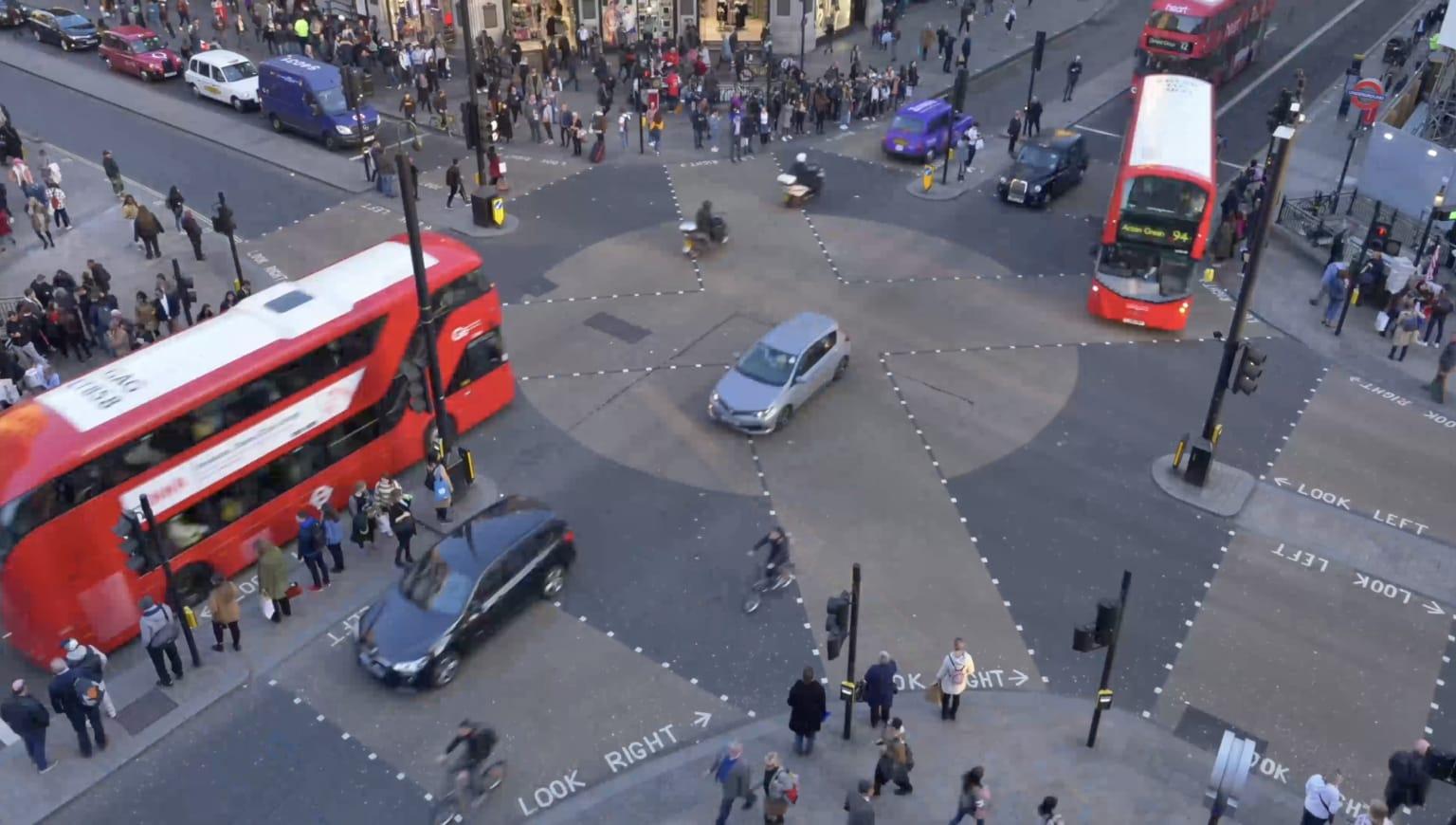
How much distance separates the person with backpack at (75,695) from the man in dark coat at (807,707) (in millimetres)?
8289

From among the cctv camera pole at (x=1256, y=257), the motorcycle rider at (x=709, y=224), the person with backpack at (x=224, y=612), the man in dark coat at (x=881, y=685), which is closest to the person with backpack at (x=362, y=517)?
the person with backpack at (x=224, y=612)

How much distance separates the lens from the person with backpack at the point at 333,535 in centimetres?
1620

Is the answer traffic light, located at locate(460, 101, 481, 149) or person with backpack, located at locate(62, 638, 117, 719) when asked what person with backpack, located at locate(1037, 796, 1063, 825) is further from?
traffic light, located at locate(460, 101, 481, 149)

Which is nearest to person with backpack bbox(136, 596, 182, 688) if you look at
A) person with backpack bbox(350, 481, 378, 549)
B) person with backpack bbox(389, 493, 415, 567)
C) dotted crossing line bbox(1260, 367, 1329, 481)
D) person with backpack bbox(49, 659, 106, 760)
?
person with backpack bbox(49, 659, 106, 760)

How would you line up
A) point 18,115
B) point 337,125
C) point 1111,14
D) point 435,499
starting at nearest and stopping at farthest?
point 435,499, point 337,125, point 18,115, point 1111,14

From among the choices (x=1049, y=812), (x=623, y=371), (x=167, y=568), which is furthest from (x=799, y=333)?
(x=167, y=568)

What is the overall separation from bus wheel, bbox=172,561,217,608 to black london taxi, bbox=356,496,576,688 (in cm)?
264

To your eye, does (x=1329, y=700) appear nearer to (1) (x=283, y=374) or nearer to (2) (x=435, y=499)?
(2) (x=435, y=499)

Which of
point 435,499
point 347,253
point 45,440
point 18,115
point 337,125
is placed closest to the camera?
point 45,440

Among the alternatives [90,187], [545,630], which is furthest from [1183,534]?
[90,187]

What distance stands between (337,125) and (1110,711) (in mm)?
26403

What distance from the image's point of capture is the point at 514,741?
1427cm

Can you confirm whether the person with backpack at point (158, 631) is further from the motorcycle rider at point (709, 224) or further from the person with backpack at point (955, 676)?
the motorcycle rider at point (709, 224)

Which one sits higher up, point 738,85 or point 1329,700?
point 738,85
